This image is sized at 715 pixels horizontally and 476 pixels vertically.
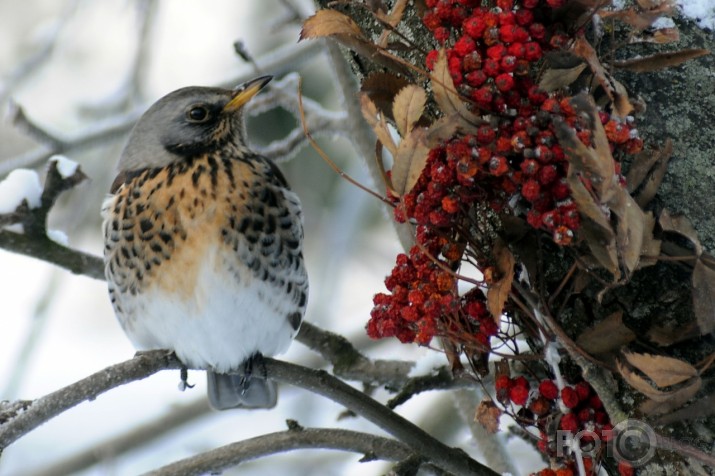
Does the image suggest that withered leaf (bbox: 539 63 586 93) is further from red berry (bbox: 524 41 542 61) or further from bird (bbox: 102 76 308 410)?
bird (bbox: 102 76 308 410)

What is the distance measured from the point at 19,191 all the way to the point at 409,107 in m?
1.45

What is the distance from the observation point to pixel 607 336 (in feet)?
→ 5.47

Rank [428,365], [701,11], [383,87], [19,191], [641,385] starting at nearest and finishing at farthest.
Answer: [641,385]
[383,87]
[701,11]
[19,191]
[428,365]

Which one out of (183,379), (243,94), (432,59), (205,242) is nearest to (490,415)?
(432,59)

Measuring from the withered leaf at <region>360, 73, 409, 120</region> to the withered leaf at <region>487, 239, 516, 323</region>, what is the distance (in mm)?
353

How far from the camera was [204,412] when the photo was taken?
4.10m

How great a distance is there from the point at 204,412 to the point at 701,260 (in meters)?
2.88

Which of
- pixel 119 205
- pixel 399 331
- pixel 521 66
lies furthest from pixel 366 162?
pixel 521 66

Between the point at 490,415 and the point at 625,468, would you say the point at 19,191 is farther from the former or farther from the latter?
the point at 625,468

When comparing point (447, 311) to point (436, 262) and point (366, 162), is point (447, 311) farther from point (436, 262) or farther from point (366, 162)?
point (366, 162)

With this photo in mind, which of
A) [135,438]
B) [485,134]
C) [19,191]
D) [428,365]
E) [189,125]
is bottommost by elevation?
[428,365]

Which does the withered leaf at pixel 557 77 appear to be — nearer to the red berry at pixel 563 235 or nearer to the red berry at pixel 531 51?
the red berry at pixel 531 51

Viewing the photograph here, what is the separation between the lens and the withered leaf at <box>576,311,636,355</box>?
166 cm

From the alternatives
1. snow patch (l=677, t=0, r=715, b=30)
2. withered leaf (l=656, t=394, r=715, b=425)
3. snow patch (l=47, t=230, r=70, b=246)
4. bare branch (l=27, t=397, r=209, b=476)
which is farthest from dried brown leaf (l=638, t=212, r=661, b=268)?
bare branch (l=27, t=397, r=209, b=476)
